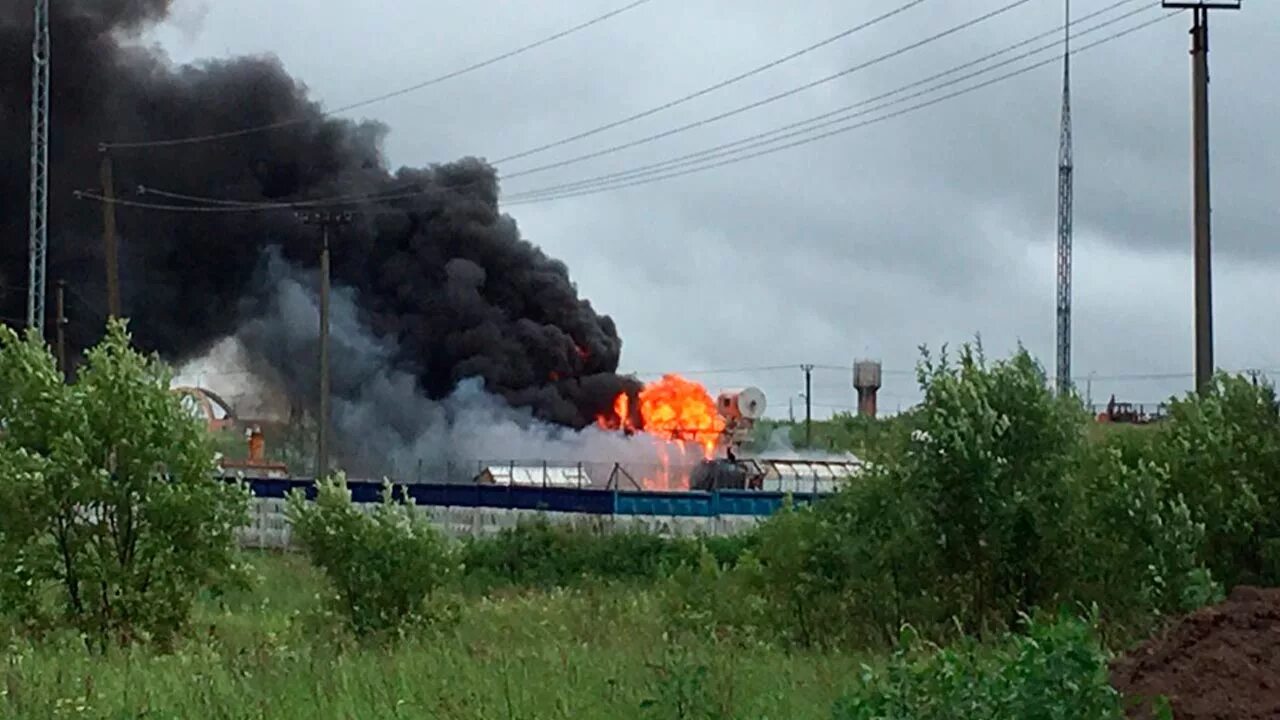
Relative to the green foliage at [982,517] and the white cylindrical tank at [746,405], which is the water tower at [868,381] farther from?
the green foliage at [982,517]

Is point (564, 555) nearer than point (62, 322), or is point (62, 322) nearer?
point (564, 555)

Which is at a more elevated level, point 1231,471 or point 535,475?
point 1231,471

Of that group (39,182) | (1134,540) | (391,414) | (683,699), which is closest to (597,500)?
(39,182)

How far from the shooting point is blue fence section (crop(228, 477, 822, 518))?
42.2 m

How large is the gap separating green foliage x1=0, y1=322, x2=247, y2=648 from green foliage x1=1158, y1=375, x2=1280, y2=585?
10326mm

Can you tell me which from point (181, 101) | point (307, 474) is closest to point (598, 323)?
point (307, 474)

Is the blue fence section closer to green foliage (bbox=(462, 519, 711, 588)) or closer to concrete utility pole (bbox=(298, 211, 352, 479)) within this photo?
concrete utility pole (bbox=(298, 211, 352, 479))

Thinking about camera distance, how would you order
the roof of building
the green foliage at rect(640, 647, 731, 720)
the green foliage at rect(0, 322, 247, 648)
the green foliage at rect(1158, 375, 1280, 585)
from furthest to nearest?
1. the roof of building
2. the green foliage at rect(0, 322, 247, 648)
3. the green foliage at rect(1158, 375, 1280, 585)
4. the green foliage at rect(640, 647, 731, 720)

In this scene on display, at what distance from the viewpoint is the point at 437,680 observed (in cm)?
1298

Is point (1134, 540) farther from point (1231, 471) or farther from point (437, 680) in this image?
point (437, 680)

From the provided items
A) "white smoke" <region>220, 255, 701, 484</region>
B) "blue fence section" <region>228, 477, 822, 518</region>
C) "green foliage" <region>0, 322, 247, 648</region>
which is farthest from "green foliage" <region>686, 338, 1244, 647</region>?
"white smoke" <region>220, 255, 701, 484</region>

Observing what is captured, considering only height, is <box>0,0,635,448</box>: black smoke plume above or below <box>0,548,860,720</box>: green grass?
above

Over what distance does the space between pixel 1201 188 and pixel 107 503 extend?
47.6ft

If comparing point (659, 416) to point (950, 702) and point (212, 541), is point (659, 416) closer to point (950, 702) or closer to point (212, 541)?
point (212, 541)
